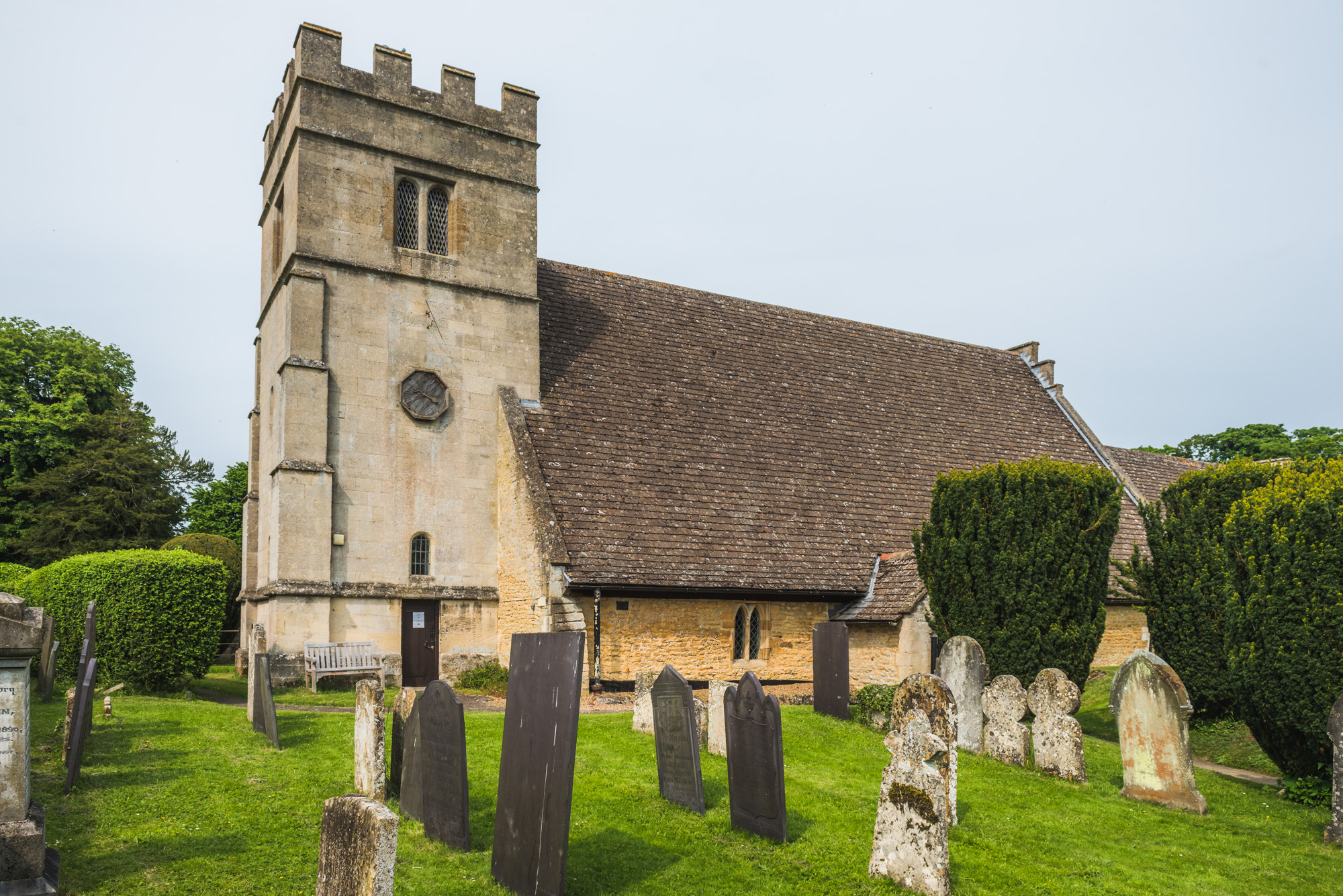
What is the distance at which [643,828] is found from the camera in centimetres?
852

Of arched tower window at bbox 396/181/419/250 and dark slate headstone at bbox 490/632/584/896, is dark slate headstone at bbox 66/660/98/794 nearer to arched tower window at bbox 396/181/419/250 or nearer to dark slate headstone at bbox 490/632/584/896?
dark slate headstone at bbox 490/632/584/896

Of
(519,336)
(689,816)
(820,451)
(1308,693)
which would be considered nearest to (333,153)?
(519,336)

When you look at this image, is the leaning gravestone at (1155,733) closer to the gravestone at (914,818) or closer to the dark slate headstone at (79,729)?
the gravestone at (914,818)

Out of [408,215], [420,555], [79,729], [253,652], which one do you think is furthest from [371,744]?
[408,215]

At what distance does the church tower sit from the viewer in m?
18.0

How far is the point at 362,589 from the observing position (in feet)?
59.6

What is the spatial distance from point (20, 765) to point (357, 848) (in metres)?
3.41

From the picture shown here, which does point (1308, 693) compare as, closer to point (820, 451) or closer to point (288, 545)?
point (820, 451)

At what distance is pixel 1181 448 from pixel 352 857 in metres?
61.8

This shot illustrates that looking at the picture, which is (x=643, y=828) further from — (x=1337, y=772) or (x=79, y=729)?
(x=1337, y=772)

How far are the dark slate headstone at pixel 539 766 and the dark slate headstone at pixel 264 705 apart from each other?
540cm

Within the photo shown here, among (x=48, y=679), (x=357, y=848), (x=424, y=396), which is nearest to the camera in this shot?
(x=357, y=848)

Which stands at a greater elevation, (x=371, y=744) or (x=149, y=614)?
(x=149, y=614)

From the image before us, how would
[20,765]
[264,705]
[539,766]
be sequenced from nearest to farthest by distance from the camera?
[20,765] < [539,766] < [264,705]
